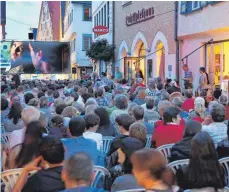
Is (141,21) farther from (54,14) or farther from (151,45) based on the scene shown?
(54,14)

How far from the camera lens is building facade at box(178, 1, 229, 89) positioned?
14578 mm

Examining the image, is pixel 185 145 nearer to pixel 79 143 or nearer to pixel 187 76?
pixel 79 143

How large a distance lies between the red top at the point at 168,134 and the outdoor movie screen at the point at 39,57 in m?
28.8

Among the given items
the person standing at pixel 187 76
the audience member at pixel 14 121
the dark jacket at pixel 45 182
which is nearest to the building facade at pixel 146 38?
the person standing at pixel 187 76

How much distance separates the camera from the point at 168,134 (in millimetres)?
6035

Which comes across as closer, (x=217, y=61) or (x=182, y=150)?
(x=182, y=150)

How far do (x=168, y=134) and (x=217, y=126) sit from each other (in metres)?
0.66

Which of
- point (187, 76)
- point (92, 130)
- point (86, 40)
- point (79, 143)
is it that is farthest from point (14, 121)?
point (86, 40)

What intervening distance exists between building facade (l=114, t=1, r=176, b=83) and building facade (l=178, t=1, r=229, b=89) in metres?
0.98

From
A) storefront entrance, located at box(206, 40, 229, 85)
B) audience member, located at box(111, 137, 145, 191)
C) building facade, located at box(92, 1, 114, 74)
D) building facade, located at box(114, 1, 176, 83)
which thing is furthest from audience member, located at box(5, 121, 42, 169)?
building facade, located at box(92, 1, 114, 74)

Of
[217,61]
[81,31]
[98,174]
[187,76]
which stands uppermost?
[81,31]

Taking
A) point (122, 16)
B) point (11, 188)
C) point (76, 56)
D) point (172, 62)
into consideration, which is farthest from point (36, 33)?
point (11, 188)

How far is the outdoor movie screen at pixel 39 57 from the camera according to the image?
3469 centimetres

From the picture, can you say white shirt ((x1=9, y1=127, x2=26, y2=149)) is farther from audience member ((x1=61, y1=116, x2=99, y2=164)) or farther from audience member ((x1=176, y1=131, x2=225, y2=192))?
audience member ((x1=176, y1=131, x2=225, y2=192))
